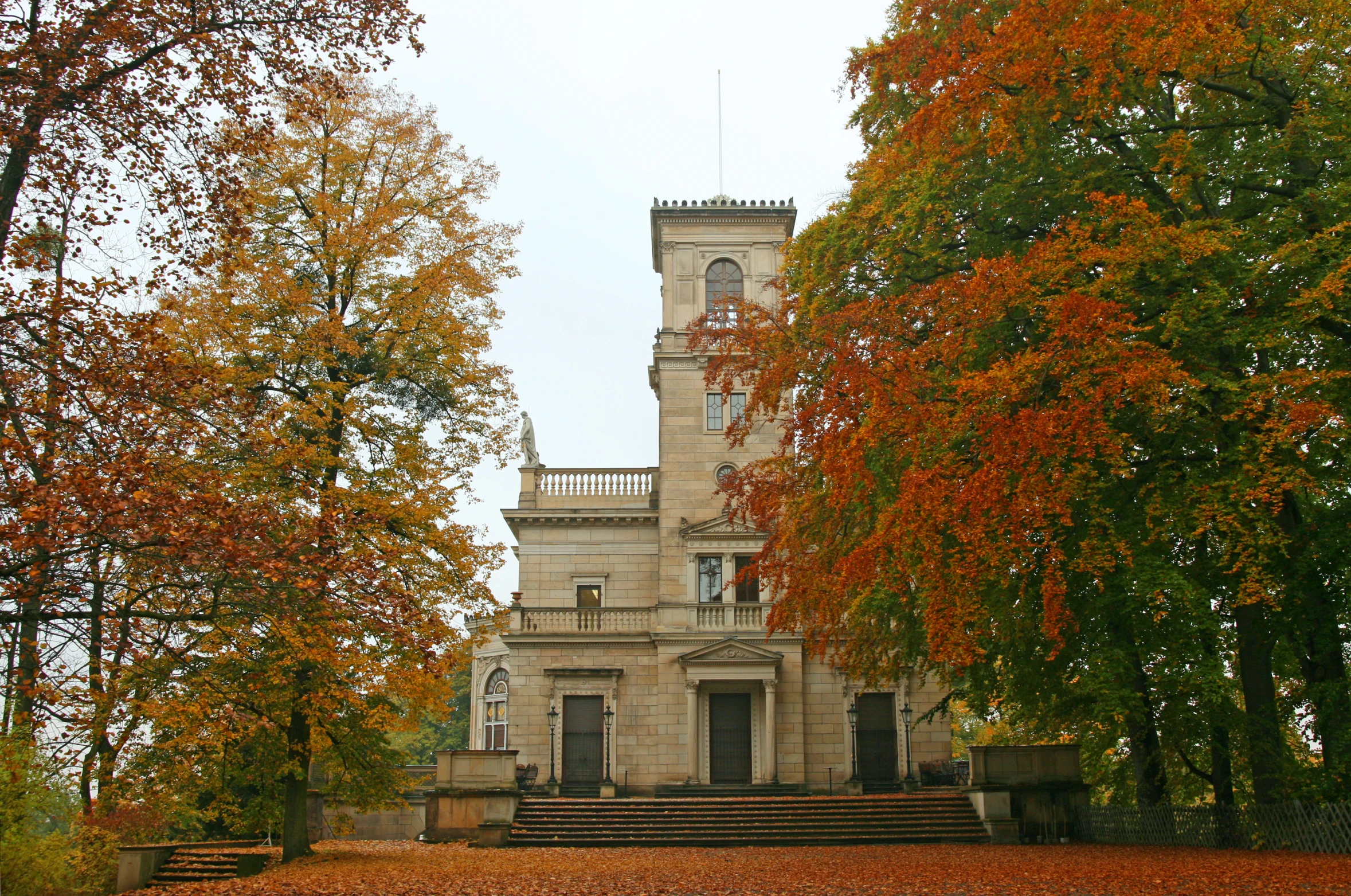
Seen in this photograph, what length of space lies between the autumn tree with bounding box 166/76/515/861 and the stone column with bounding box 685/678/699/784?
41.5ft

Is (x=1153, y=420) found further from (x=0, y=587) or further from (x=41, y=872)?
(x=41, y=872)

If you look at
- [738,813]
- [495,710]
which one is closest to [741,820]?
[738,813]

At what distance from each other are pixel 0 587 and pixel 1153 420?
44.1ft

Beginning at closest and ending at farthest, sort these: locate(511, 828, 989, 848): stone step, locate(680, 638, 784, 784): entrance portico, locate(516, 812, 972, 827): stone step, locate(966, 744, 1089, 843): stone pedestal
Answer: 1. locate(966, 744, 1089, 843): stone pedestal
2. locate(511, 828, 989, 848): stone step
3. locate(516, 812, 972, 827): stone step
4. locate(680, 638, 784, 784): entrance portico

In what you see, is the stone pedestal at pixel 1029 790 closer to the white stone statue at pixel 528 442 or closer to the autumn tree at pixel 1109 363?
the autumn tree at pixel 1109 363

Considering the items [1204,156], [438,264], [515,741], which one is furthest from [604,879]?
[515,741]

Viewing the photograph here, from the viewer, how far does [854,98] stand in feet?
58.0

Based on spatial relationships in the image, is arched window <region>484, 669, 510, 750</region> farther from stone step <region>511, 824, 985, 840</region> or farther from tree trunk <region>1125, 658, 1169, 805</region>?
tree trunk <region>1125, 658, 1169, 805</region>

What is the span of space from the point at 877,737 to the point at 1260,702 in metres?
17.5

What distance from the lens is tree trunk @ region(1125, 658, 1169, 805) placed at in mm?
15016

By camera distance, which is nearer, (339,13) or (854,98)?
(339,13)

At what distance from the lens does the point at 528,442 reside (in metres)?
A: 35.2

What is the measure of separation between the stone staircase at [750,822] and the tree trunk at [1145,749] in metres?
3.69

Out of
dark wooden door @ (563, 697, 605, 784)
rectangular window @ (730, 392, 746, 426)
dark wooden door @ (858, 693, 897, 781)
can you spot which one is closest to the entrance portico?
dark wooden door @ (858, 693, 897, 781)
